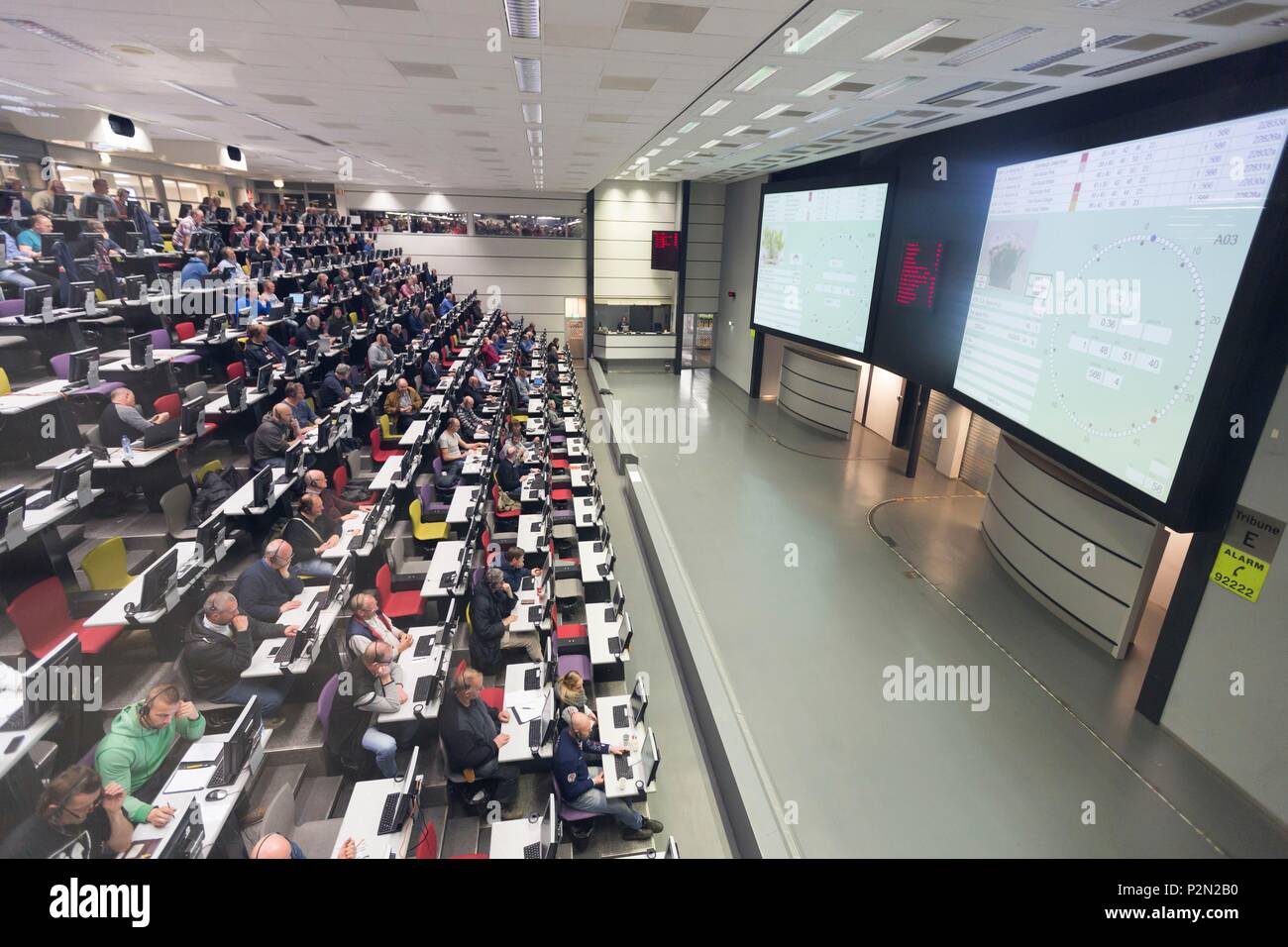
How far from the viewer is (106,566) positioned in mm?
4512

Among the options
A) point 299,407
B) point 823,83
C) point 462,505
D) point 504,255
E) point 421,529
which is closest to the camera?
point 823,83

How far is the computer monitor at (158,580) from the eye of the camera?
408 cm

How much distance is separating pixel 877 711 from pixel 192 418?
6949mm

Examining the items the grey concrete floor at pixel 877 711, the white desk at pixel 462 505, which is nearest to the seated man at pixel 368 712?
the white desk at pixel 462 505

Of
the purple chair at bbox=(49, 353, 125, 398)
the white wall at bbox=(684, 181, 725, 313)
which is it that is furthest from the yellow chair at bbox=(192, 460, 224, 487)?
the white wall at bbox=(684, 181, 725, 313)

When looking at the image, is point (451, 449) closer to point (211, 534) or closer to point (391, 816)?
point (211, 534)

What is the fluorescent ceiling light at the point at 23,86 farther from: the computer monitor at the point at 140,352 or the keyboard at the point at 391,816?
the keyboard at the point at 391,816

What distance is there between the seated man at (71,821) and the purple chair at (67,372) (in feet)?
14.5

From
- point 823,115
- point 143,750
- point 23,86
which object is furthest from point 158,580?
point 823,115

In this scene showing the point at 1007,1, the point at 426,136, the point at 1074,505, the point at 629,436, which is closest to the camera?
the point at 1007,1
